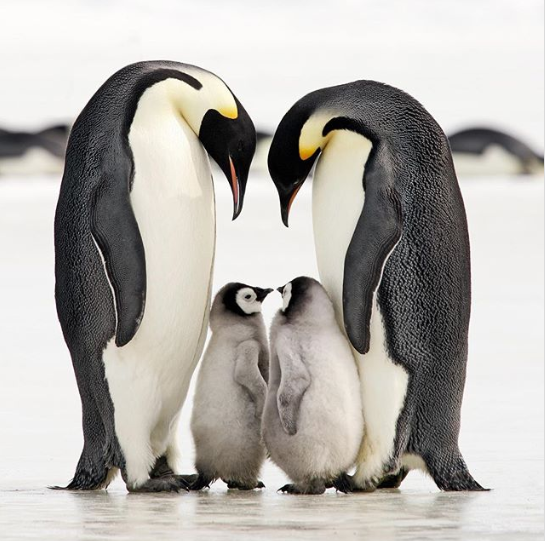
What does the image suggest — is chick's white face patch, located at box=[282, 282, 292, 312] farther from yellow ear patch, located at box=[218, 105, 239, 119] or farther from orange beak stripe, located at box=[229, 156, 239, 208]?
yellow ear patch, located at box=[218, 105, 239, 119]

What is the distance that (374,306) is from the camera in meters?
3.92

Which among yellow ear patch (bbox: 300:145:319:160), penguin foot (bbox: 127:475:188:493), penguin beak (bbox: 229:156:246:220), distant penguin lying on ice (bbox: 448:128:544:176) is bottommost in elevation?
penguin foot (bbox: 127:475:188:493)

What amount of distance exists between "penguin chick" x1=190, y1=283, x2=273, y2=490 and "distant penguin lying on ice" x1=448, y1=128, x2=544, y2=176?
12.3 meters

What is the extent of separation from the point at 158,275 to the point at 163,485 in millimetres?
589

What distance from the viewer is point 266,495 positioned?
149 inches

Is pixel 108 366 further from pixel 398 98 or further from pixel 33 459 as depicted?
pixel 398 98

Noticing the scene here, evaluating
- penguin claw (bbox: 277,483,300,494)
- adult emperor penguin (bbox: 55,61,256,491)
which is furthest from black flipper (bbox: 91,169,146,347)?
penguin claw (bbox: 277,483,300,494)

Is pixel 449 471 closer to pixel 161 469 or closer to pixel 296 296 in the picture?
pixel 296 296

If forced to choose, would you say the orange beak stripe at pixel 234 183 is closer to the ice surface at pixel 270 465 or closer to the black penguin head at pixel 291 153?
the black penguin head at pixel 291 153

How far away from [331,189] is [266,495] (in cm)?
90

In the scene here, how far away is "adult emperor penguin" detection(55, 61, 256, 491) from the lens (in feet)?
12.8

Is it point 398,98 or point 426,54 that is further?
point 426,54

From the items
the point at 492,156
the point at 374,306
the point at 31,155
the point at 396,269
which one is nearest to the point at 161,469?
the point at 374,306

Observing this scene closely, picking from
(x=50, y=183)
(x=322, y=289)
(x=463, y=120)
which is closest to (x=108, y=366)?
(x=322, y=289)
